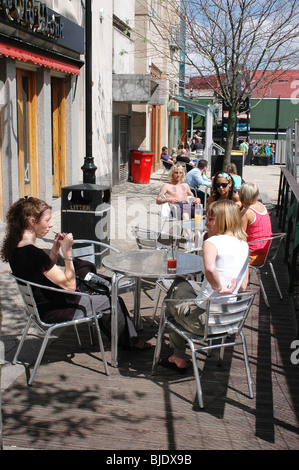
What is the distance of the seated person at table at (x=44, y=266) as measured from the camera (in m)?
4.24

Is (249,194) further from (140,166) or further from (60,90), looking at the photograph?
(140,166)

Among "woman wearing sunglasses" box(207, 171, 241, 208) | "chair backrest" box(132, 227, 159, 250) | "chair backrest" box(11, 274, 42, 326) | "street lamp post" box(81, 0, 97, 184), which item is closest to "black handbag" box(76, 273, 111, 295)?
"chair backrest" box(11, 274, 42, 326)

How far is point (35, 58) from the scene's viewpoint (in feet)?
33.1

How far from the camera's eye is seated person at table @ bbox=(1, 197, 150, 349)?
4.24 meters

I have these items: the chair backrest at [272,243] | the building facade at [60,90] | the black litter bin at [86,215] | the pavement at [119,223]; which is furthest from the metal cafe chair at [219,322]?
the building facade at [60,90]

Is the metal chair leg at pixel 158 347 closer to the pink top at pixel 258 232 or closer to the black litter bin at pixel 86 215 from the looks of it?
the pink top at pixel 258 232

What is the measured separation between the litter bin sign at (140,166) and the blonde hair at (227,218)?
50.4 feet

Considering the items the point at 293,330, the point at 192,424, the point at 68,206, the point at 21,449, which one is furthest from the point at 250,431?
the point at 68,206

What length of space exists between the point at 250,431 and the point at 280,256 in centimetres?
542

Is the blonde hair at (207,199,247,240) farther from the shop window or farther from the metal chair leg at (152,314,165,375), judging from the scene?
the shop window

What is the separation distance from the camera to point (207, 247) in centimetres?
407

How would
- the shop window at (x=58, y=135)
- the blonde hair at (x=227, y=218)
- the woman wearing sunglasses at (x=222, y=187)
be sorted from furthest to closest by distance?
the shop window at (x=58, y=135) < the woman wearing sunglasses at (x=222, y=187) < the blonde hair at (x=227, y=218)

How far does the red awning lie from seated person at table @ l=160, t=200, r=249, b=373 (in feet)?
19.4
